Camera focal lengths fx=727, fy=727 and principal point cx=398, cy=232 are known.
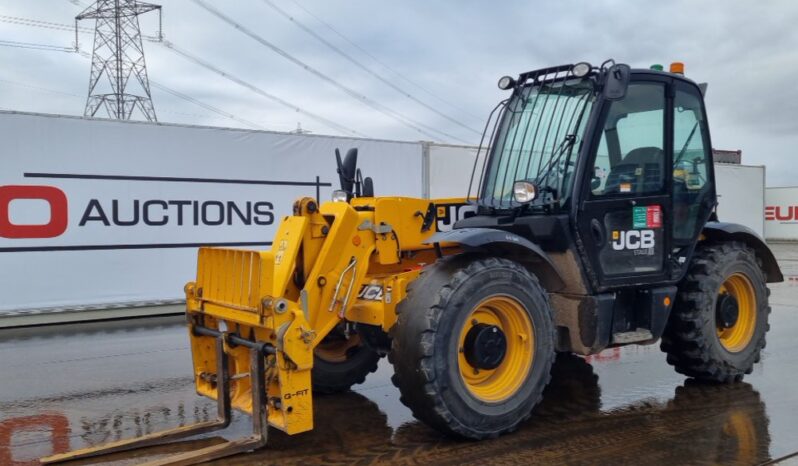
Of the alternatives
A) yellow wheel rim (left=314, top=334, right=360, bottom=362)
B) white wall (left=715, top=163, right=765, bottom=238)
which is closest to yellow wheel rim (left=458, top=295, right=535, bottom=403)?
yellow wheel rim (left=314, top=334, right=360, bottom=362)

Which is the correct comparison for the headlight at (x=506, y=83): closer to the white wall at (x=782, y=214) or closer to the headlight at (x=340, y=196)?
the headlight at (x=340, y=196)

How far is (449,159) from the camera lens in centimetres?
1391

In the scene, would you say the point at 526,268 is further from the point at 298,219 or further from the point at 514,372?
the point at 298,219

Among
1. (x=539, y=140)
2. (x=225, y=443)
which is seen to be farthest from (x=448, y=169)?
(x=225, y=443)

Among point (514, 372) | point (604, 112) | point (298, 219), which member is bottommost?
point (514, 372)

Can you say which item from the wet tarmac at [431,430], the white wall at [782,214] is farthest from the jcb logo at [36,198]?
the white wall at [782,214]

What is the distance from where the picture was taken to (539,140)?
5430mm

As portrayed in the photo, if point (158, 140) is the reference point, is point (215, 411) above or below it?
below

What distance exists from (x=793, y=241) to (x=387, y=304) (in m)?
33.3

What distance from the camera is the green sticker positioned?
538 cm

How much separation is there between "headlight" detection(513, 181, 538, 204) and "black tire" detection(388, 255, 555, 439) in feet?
1.83

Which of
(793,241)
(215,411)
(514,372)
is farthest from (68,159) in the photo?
(793,241)

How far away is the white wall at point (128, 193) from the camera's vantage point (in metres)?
9.91

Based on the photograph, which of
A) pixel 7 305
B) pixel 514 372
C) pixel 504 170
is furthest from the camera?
pixel 7 305
